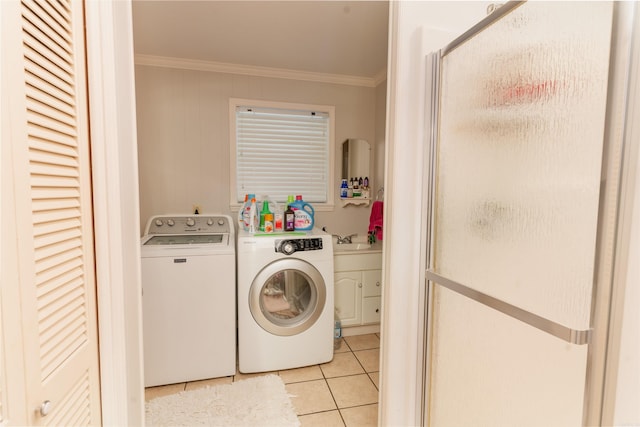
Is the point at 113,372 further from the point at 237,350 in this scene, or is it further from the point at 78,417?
the point at 237,350

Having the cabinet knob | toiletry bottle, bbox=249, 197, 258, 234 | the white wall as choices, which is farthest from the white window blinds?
the cabinet knob

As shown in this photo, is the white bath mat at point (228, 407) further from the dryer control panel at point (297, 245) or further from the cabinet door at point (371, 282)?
the cabinet door at point (371, 282)

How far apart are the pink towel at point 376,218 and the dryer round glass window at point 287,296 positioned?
35.0 inches

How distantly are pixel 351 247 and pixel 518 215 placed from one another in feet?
5.81

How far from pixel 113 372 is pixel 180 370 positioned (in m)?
0.97

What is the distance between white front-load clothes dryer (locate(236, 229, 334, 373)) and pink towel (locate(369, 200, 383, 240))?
770 mm

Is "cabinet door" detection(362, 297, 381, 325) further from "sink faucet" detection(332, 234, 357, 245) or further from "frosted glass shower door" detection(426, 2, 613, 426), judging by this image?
"frosted glass shower door" detection(426, 2, 613, 426)

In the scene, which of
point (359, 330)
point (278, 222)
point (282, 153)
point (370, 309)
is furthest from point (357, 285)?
point (282, 153)

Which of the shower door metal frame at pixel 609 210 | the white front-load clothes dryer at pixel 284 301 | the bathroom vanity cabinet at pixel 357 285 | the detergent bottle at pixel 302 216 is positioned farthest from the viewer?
the bathroom vanity cabinet at pixel 357 285

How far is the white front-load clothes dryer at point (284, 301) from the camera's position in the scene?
6.23ft

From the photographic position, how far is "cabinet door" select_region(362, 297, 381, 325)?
244 centimetres

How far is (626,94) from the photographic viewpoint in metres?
0.60

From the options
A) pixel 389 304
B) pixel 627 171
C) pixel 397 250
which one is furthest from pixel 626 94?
pixel 389 304

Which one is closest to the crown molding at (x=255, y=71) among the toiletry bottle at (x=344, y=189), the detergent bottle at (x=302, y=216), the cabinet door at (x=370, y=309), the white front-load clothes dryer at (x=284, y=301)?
the toiletry bottle at (x=344, y=189)
